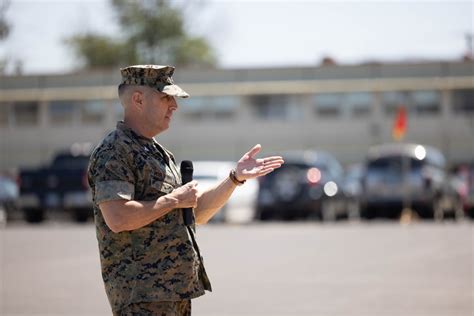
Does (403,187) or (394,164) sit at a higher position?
(394,164)

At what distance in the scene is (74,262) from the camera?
18.0 metres

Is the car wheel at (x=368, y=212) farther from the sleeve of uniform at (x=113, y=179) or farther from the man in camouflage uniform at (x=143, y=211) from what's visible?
the sleeve of uniform at (x=113, y=179)

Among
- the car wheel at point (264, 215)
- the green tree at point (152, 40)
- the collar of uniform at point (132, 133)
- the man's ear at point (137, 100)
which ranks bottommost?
the car wheel at point (264, 215)

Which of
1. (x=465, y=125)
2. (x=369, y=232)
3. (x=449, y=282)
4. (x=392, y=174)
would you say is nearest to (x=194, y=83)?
(x=465, y=125)

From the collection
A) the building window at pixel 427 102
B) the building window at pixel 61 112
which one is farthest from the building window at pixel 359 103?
the building window at pixel 61 112

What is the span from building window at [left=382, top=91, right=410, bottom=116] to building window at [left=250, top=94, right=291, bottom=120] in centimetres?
502

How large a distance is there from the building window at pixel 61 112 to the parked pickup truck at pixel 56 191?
26806 millimetres

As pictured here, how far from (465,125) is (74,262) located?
38104mm

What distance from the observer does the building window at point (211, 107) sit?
186ft

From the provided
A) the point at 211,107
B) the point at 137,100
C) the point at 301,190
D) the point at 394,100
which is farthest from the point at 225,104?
the point at 137,100

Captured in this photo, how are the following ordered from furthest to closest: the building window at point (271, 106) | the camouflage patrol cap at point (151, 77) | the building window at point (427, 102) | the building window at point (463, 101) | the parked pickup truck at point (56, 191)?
1. the building window at point (271, 106)
2. the building window at point (427, 102)
3. the building window at point (463, 101)
4. the parked pickup truck at point (56, 191)
5. the camouflage patrol cap at point (151, 77)

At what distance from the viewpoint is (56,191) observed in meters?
30.8

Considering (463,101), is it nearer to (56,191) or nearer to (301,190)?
(301,190)

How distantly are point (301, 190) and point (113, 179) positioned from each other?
79.8 feet
